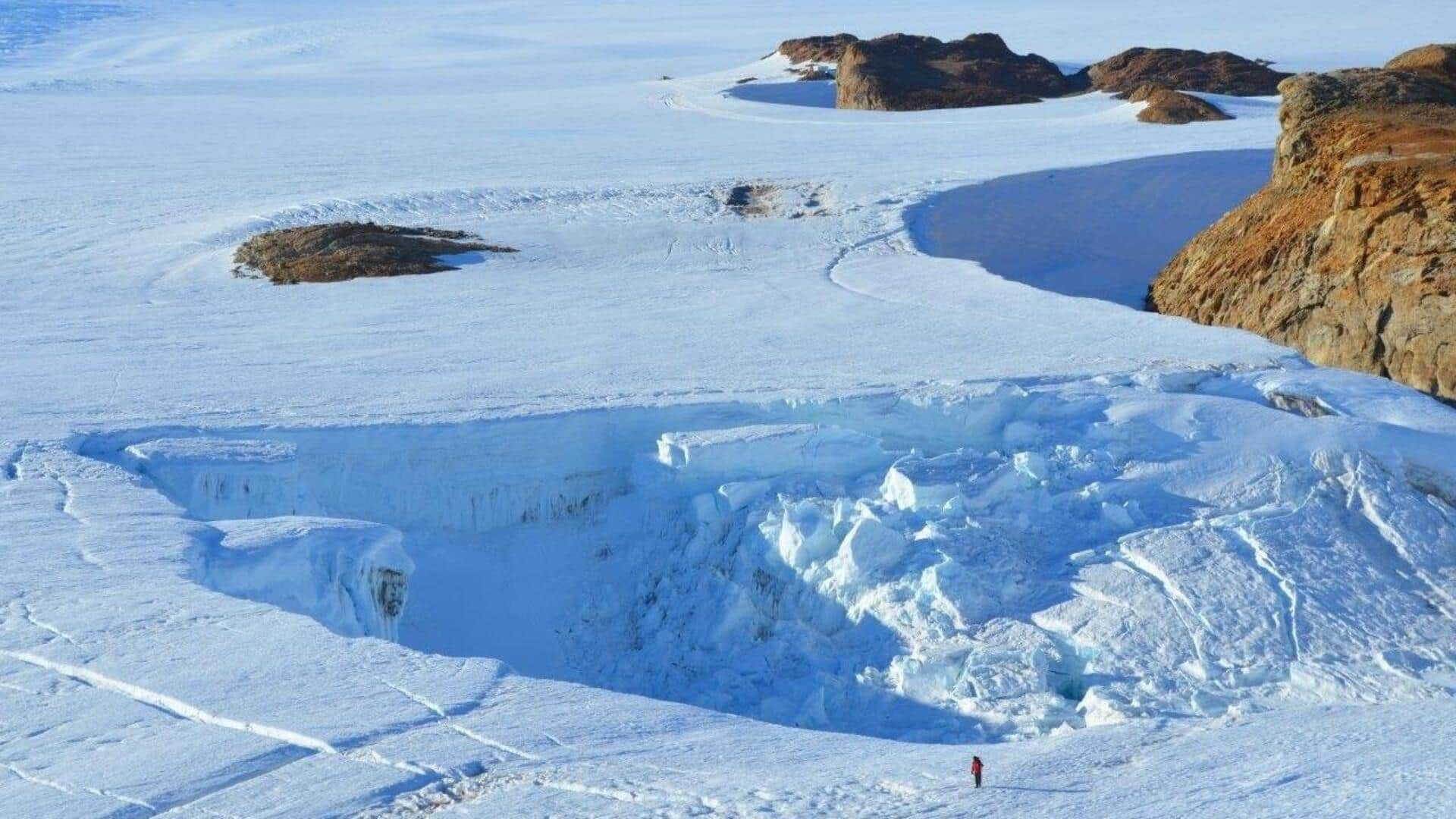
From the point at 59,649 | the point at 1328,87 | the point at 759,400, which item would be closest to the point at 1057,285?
the point at 1328,87

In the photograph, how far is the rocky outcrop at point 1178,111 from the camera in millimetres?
27156

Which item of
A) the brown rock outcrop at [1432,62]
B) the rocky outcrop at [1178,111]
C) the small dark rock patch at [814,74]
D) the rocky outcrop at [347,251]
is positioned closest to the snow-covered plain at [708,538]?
the rocky outcrop at [347,251]

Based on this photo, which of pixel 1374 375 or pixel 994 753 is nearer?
pixel 994 753

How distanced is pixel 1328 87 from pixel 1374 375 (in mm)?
4005

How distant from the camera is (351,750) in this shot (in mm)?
6973

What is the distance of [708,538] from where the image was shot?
1047cm

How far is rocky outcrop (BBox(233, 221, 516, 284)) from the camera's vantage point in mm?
17156

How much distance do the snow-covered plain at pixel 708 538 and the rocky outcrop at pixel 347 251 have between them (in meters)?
0.47

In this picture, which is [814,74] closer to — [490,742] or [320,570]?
[320,570]

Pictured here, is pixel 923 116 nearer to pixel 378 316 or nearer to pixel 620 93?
pixel 620 93

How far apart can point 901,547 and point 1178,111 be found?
63.7 feet

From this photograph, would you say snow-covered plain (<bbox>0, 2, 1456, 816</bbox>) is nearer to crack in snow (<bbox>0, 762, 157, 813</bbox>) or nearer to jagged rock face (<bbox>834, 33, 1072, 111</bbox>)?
crack in snow (<bbox>0, 762, 157, 813</bbox>)

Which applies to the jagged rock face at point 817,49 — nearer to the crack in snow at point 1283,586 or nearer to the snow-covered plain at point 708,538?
the snow-covered plain at point 708,538

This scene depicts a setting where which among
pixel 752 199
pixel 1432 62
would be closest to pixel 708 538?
pixel 1432 62
